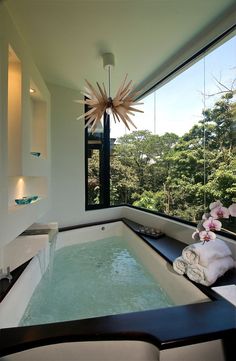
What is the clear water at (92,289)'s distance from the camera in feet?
6.24

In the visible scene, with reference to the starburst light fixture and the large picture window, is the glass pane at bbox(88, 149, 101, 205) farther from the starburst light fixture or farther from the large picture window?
the starburst light fixture

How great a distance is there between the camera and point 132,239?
3707 millimetres

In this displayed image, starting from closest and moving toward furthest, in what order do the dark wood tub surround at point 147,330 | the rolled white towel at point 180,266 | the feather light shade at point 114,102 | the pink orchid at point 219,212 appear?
the dark wood tub surround at point 147,330 → the pink orchid at point 219,212 → the rolled white towel at point 180,266 → the feather light shade at point 114,102

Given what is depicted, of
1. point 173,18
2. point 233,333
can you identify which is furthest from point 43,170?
point 233,333

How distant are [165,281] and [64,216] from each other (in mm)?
2609

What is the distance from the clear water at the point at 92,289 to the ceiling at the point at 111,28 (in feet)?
9.13

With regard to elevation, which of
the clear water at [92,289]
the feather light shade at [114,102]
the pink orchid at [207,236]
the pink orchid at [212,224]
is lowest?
the clear water at [92,289]

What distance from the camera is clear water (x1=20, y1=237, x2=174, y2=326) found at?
6.24 feet

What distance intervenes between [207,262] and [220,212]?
643 millimetres

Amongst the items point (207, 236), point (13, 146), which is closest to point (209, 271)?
point (207, 236)

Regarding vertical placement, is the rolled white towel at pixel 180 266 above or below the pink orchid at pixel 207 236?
below

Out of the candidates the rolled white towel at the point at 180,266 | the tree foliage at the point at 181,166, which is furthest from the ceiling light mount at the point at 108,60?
the rolled white towel at the point at 180,266

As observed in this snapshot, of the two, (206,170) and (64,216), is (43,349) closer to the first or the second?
(206,170)

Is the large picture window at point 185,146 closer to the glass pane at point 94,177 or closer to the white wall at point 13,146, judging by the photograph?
the glass pane at point 94,177
